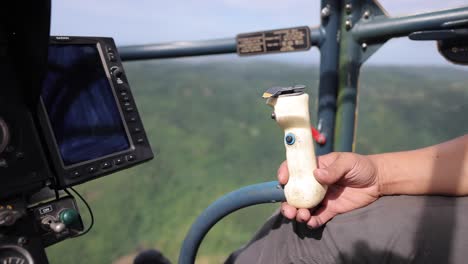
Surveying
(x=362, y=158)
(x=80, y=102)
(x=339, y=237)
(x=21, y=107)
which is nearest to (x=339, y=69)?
(x=362, y=158)

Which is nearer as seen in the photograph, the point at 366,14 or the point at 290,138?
the point at 290,138

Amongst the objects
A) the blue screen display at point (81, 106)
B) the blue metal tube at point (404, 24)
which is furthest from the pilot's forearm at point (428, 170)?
the blue screen display at point (81, 106)

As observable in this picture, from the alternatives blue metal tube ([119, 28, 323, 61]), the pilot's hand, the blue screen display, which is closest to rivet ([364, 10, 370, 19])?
blue metal tube ([119, 28, 323, 61])

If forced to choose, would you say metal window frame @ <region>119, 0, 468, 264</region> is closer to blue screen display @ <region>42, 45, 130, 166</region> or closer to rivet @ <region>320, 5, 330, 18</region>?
rivet @ <region>320, 5, 330, 18</region>

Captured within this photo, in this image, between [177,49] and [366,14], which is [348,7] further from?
[177,49]

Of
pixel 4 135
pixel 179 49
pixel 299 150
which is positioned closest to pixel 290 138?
pixel 299 150

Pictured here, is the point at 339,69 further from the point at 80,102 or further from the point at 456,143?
the point at 80,102
